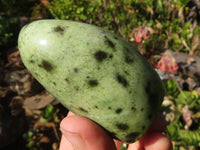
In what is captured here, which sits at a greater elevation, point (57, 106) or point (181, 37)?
point (181, 37)

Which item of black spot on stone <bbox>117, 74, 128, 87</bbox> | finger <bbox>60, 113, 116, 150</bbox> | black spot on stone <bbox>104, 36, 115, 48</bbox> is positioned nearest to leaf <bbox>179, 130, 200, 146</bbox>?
finger <bbox>60, 113, 116, 150</bbox>

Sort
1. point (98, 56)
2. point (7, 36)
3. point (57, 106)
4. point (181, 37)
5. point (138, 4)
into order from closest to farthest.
A: point (98, 56) → point (57, 106) → point (7, 36) → point (181, 37) → point (138, 4)

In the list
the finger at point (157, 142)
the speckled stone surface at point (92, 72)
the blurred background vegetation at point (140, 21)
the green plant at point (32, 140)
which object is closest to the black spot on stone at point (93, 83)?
the speckled stone surface at point (92, 72)

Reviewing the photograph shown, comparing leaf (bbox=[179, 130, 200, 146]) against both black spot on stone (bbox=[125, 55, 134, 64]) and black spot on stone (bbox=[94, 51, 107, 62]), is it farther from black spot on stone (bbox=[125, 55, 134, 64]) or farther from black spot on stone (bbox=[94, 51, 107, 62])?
black spot on stone (bbox=[94, 51, 107, 62])

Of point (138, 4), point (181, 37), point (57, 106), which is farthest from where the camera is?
point (138, 4)

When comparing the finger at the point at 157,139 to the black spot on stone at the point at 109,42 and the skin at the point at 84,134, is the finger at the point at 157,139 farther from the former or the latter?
the black spot on stone at the point at 109,42

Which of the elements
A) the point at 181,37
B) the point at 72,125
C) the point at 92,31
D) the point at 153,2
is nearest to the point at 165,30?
the point at 181,37

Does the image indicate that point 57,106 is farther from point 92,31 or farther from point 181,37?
point 181,37
